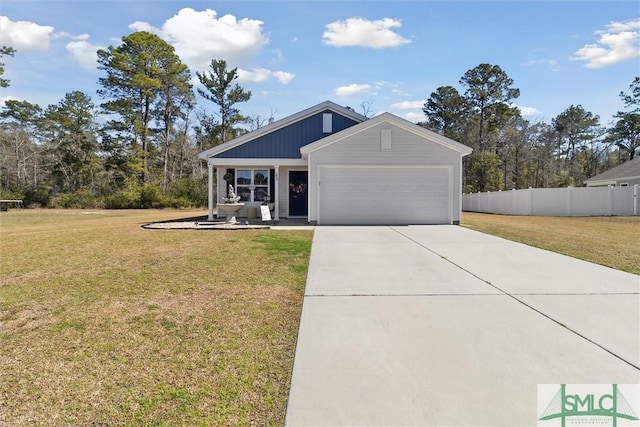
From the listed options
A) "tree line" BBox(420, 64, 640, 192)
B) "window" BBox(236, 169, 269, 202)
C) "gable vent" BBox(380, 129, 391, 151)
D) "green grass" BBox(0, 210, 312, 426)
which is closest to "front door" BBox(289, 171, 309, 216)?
"window" BBox(236, 169, 269, 202)

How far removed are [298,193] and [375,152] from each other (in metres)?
4.39

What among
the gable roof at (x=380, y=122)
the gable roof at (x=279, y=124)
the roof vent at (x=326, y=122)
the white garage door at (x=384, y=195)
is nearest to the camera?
the gable roof at (x=380, y=122)

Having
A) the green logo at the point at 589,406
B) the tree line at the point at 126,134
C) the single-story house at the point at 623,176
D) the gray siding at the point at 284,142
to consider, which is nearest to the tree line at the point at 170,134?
the tree line at the point at 126,134

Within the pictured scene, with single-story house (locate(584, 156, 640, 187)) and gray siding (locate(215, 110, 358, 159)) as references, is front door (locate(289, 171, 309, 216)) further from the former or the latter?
single-story house (locate(584, 156, 640, 187))

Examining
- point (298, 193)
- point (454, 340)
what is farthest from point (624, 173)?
point (454, 340)

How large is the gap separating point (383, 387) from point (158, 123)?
34.7 meters

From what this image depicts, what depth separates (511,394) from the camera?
2398 millimetres

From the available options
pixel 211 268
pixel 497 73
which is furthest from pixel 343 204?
pixel 497 73

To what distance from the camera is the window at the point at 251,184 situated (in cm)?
1611

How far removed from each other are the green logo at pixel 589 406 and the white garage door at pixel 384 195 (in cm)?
1141

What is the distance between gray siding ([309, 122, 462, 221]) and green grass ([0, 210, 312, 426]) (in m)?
7.28

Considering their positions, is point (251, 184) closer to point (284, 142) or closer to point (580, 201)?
point (284, 142)

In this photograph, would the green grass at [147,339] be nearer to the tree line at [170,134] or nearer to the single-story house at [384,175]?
the single-story house at [384,175]

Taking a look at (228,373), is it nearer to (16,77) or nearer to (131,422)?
(131,422)
